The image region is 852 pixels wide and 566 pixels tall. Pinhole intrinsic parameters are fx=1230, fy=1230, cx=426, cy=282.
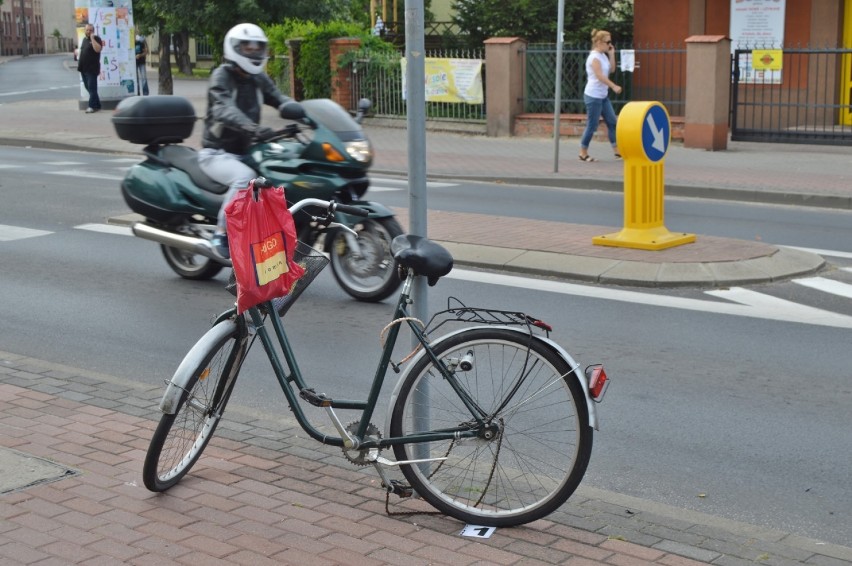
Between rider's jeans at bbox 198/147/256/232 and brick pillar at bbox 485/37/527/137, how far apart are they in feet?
43.6

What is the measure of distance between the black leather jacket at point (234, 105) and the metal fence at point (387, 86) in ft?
46.3

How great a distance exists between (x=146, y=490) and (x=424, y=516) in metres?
1.15

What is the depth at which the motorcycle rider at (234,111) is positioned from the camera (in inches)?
361

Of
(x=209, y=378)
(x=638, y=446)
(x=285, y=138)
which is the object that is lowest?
(x=638, y=446)

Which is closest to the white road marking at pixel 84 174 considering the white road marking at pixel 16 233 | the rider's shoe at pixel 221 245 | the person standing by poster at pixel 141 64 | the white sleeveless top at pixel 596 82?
the white road marking at pixel 16 233

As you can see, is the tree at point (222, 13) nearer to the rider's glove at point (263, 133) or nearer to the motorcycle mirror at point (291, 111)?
the rider's glove at point (263, 133)

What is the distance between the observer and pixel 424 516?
4.71 metres

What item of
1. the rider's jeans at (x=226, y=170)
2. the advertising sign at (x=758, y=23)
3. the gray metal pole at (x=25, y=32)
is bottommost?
the rider's jeans at (x=226, y=170)

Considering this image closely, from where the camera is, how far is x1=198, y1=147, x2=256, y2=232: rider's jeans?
30.0ft

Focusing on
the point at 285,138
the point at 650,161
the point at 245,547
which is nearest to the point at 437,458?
the point at 245,547

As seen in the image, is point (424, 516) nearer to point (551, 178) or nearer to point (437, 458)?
point (437, 458)

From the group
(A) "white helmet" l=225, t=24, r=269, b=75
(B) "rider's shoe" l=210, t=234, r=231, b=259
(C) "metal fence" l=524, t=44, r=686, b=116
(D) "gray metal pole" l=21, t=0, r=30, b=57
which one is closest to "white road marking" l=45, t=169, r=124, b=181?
(A) "white helmet" l=225, t=24, r=269, b=75

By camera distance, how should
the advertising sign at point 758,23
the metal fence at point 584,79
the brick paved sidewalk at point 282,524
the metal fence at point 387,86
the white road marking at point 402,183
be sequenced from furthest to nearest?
1. the metal fence at point 387,86
2. the advertising sign at point 758,23
3. the metal fence at point 584,79
4. the white road marking at point 402,183
5. the brick paved sidewalk at point 282,524

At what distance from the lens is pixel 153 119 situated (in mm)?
9695
